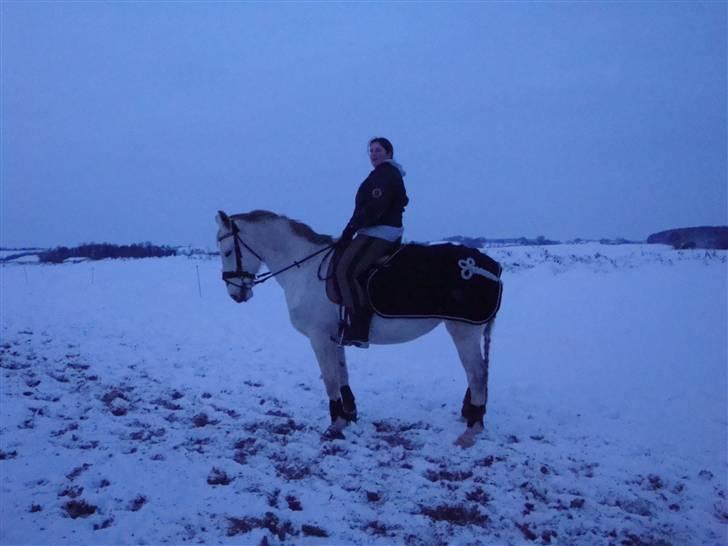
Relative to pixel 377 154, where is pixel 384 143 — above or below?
above

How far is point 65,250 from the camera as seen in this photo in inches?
1972

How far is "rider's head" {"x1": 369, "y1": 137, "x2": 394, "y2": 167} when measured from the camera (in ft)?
17.4

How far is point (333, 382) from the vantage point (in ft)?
18.0

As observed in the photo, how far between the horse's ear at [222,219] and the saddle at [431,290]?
4.83 feet

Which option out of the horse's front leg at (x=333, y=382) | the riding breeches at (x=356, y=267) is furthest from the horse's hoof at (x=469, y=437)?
the riding breeches at (x=356, y=267)

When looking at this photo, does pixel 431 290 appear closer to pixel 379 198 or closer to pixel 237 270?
pixel 379 198

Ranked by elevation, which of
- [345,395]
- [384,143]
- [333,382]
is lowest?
[345,395]

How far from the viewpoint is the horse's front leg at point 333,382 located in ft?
17.6

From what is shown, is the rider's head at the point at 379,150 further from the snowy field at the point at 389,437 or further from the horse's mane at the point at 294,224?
the snowy field at the point at 389,437

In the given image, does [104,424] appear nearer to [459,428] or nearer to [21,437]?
[21,437]

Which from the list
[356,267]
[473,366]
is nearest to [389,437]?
[473,366]

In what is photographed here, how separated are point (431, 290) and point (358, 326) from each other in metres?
0.86

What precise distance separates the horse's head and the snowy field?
1.57 meters

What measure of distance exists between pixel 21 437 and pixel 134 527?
2.27 metres
